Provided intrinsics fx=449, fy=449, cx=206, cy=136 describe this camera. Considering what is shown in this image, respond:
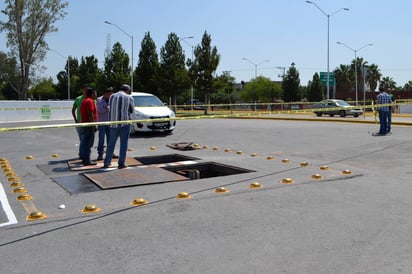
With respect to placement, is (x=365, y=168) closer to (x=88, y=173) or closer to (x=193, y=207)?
(x=193, y=207)

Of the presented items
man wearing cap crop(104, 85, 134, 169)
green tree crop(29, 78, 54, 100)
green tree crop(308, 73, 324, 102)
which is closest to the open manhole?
man wearing cap crop(104, 85, 134, 169)

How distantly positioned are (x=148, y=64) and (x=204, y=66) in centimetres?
595

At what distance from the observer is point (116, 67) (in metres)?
47.2

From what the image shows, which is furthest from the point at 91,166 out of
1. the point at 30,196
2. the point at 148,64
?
the point at 148,64

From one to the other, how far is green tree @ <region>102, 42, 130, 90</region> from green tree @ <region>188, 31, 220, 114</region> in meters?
7.19

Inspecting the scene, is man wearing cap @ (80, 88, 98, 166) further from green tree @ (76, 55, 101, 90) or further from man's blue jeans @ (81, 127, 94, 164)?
green tree @ (76, 55, 101, 90)

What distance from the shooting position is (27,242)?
452 centimetres

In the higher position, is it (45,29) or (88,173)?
(45,29)

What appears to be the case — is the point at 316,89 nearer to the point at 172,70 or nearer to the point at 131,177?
the point at 172,70

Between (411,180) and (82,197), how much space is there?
542 cm

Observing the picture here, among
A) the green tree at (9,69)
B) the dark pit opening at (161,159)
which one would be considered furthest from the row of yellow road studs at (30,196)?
the green tree at (9,69)

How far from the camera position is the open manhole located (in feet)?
29.3

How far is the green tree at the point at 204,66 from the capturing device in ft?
148

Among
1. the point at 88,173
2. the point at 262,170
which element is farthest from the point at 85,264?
the point at 262,170
